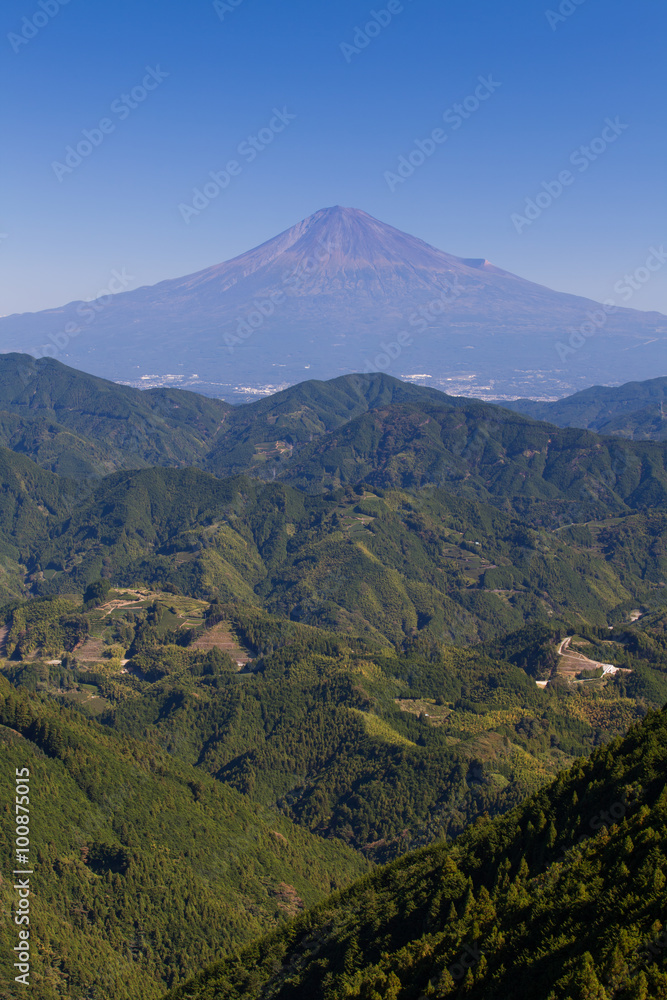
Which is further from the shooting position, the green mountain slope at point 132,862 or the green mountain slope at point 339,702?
the green mountain slope at point 339,702

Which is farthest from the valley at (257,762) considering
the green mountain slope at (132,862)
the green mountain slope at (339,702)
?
the green mountain slope at (339,702)

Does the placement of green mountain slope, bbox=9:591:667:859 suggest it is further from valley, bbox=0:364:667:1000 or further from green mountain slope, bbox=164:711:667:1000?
green mountain slope, bbox=164:711:667:1000

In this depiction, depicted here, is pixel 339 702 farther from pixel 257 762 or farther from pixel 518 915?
pixel 518 915

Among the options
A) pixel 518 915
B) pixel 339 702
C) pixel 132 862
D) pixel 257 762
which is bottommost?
pixel 257 762

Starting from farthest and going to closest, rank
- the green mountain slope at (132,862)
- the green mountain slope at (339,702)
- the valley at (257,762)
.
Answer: the green mountain slope at (339,702) → the green mountain slope at (132,862) → the valley at (257,762)

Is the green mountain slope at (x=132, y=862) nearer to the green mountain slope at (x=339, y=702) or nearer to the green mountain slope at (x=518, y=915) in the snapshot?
the green mountain slope at (x=339, y=702)

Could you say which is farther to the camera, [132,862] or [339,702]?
[339,702]

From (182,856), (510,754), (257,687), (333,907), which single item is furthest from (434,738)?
(333,907)

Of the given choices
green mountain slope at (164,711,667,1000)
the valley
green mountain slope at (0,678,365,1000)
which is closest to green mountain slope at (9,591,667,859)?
the valley

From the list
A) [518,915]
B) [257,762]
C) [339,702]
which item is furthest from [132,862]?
[518,915]
